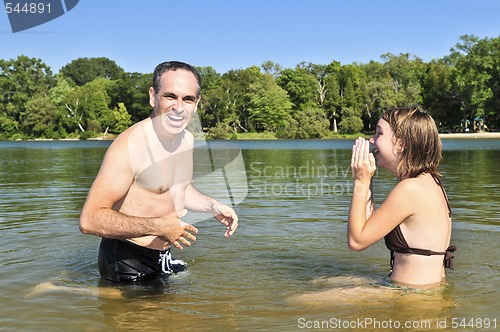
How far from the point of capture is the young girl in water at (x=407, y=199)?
14.8ft

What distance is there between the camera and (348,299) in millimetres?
5012

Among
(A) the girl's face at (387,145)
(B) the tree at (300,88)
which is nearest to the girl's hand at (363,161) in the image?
(A) the girl's face at (387,145)

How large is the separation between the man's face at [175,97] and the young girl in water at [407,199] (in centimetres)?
169

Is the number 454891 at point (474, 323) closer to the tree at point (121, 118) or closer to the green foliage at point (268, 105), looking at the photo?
the green foliage at point (268, 105)

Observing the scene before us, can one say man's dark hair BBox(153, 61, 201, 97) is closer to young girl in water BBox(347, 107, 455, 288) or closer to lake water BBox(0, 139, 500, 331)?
young girl in water BBox(347, 107, 455, 288)

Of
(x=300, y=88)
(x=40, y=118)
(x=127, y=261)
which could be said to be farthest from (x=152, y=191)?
(x=40, y=118)

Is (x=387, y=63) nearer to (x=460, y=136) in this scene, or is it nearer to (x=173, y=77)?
(x=460, y=136)

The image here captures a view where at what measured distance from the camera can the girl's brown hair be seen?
4.59 meters

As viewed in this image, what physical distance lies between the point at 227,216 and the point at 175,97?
131 cm

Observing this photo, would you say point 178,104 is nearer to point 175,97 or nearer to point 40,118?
point 175,97

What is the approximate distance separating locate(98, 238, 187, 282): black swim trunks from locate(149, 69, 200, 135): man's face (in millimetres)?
1355

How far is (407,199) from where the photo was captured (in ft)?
14.8

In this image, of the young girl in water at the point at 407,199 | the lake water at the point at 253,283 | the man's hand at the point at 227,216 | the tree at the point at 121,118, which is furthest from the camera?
the tree at the point at 121,118

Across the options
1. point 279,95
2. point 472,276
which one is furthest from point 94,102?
point 472,276
